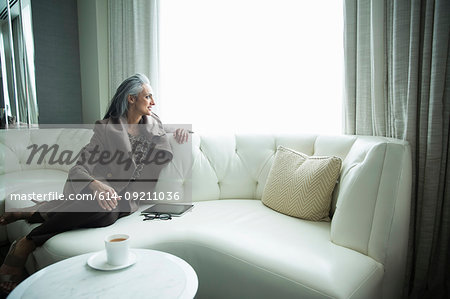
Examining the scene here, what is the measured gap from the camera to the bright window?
185 cm

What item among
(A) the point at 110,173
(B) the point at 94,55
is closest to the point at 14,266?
(A) the point at 110,173

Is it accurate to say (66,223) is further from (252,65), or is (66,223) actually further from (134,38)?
(134,38)

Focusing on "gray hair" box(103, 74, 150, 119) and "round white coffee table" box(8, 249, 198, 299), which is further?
"gray hair" box(103, 74, 150, 119)

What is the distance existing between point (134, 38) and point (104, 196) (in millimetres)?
1841

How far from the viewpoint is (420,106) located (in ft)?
4.50

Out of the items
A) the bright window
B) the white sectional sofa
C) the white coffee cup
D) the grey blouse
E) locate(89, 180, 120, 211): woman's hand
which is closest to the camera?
the white coffee cup

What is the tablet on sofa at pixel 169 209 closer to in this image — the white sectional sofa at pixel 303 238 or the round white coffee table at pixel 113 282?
the white sectional sofa at pixel 303 238

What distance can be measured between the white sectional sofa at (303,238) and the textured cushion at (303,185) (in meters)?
0.05

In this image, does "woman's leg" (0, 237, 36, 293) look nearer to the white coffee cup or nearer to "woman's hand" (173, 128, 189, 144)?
the white coffee cup

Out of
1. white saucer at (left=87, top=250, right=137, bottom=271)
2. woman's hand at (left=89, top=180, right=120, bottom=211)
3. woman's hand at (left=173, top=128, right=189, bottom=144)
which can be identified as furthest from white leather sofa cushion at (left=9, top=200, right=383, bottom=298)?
woman's hand at (left=173, top=128, right=189, bottom=144)

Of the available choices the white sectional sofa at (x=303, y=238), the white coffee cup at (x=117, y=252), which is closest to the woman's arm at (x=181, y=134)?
the white sectional sofa at (x=303, y=238)

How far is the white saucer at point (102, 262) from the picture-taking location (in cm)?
88

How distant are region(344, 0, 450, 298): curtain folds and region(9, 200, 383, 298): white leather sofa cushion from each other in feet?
1.67

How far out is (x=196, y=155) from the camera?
193 centimetres
